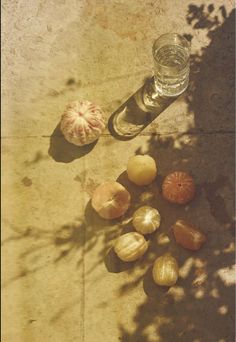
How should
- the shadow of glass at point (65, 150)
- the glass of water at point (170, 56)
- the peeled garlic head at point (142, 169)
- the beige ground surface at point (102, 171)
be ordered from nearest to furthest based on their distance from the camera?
the beige ground surface at point (102, 171)
the peeled garlic head at point (142, 169)
the glass of water at point (170, 56)
the shadow of glass at point (65, 150)

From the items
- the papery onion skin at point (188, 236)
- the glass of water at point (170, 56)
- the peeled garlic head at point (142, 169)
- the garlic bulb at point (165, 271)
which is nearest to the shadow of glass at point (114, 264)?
the garlic bulb at point (165, 271)

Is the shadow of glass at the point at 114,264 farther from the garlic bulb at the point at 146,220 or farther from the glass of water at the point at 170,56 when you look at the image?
the glass of water at the point at 170,56

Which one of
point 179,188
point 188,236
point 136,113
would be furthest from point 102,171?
point 188,236

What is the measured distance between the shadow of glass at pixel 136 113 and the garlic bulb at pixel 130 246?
4.09 ft

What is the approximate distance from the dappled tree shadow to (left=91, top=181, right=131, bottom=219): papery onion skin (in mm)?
426

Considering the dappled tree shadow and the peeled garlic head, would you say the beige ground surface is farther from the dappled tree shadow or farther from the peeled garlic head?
the peeled garlic head

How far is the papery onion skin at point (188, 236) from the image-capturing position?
5.18m

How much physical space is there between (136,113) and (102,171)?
0.84 meters

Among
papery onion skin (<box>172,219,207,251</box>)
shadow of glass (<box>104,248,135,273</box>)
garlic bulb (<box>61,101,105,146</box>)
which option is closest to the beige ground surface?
shadow of glass (<box>104,248,135,273</box>)

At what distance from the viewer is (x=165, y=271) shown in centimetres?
505

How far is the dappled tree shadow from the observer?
5.12 m

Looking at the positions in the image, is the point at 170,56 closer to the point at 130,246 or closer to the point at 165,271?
the point at 130,246

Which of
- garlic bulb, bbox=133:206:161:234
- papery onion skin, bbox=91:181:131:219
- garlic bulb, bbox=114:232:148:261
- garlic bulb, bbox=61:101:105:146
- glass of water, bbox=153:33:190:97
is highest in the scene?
glass of water, bbox=153:33:190:97

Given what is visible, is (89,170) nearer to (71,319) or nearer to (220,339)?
(71,319)
